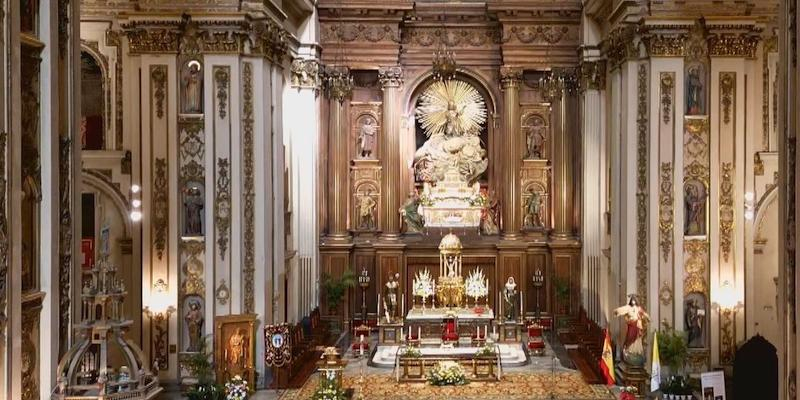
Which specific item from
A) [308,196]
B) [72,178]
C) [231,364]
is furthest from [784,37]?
[308,196]

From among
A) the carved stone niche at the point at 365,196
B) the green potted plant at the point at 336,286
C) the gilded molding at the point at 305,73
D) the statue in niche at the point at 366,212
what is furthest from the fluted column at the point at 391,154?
the gilded molding at the point at 305,73

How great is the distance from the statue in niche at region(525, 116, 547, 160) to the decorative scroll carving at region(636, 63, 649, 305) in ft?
31.5

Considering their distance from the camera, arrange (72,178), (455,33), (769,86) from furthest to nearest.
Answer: (455,33)
(769,86)
(72,178)

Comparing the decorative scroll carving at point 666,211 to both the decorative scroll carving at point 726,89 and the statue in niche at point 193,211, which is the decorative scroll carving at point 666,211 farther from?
the statue in niche at point 193,211

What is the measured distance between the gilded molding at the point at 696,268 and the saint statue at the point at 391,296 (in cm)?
908

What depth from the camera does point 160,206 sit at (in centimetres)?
2206

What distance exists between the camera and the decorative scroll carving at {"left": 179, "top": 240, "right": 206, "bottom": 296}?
866 inches

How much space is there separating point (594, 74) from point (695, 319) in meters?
9.07

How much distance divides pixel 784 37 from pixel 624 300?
11759 mm

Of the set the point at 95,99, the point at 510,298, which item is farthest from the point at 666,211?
the point at 95,99

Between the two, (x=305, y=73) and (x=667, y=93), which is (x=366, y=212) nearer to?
(x=305, y=73)

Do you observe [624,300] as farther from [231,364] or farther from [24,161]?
[24,161]

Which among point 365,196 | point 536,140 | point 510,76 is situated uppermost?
point 510,76

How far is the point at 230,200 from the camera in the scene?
865 inches
